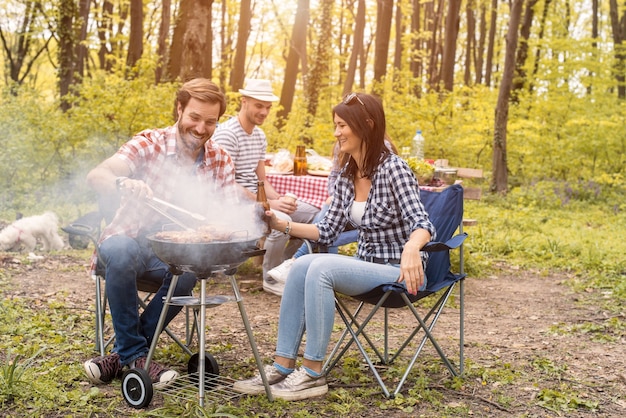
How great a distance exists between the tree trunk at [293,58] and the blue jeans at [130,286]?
11810 mm

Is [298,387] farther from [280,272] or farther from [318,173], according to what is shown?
[318,173]

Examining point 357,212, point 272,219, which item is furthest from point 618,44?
point 272,219

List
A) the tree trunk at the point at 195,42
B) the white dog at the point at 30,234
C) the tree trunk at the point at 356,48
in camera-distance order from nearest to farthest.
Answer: the white dog at the point at 30,234 → the tree trunk at the point at 195,42 → the tree trunk at the point at 356,48

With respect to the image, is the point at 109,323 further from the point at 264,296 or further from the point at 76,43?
the point at 76,43

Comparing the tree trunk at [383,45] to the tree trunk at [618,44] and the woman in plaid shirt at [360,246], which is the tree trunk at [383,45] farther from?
the woman in plaid shirt at [360,246]

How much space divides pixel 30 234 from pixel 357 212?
442cm

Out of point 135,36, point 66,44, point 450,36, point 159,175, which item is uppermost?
point 450,36

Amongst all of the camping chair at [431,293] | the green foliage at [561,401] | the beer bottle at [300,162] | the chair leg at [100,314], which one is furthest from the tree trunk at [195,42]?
the green foliage at [561,401]

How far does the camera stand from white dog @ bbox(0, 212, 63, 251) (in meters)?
6.67

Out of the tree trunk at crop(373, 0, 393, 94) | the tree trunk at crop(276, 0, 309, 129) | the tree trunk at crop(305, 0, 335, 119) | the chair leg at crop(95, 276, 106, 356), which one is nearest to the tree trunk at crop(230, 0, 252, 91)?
the tree trunk at crop(276, 0, 309, 129)

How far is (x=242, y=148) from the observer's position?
5.35m

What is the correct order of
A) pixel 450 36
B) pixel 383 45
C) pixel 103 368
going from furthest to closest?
pixel 450 36 < pixel 383 45 < pixel 103 368

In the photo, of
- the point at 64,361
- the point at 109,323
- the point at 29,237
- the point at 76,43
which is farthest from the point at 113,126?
the point at 64,361

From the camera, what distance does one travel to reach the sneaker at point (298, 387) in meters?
3.12
